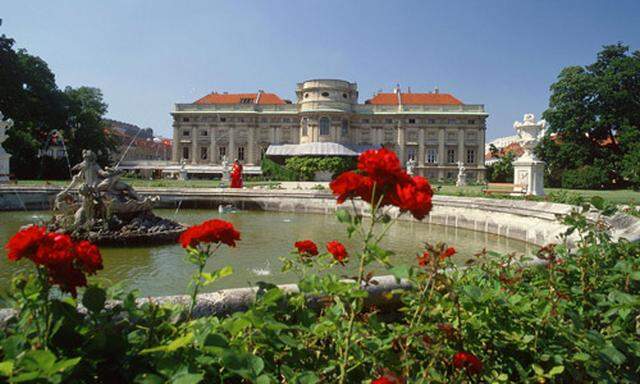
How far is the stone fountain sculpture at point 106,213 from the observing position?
27.2 feet

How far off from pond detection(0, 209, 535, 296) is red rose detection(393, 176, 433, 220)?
152 cm

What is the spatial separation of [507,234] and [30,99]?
128ft

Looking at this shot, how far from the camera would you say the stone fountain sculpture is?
327 inches

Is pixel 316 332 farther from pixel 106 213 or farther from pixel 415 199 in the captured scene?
pixel 106 213

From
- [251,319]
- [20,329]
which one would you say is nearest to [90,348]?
[20,329]

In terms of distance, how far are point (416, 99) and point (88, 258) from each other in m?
66.1

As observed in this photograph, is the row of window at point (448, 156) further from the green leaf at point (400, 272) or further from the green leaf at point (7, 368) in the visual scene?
the green leaf at point (7, 368)

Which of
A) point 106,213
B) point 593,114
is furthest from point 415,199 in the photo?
point 593,114

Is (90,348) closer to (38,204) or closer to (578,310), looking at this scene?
(578,310)

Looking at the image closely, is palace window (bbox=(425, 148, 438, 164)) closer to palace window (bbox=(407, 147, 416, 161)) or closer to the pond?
palace window (bbox=(407, 147, 416, 161))

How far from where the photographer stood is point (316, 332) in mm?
1836

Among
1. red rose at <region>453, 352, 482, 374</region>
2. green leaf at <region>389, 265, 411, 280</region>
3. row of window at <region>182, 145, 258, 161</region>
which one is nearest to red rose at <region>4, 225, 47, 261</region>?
green leaf at <region>389, 265, 411, 280</region>

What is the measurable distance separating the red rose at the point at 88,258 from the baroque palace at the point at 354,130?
58.4 meters

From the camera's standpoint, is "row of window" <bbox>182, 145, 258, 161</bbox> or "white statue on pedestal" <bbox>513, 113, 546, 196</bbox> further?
"row of window" <bbox>182, 145, 258, 161</bbox>
